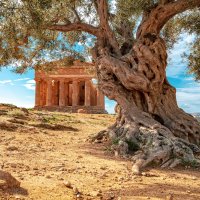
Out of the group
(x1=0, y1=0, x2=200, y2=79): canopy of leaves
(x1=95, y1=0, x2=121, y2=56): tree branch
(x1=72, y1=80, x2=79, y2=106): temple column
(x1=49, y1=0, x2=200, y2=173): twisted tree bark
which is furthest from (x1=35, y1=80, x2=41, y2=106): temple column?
(x1=95, y1=0, x2=121, y2=56): tree branch

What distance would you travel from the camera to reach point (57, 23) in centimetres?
1534

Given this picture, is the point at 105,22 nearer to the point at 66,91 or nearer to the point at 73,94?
the point at 73,94

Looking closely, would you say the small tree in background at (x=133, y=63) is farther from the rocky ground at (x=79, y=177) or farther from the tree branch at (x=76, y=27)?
the rocky ground at (x=79, y=177)

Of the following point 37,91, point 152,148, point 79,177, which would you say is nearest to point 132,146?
point 152,148

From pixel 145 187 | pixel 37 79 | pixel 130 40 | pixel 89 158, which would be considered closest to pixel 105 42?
pixel 130 40

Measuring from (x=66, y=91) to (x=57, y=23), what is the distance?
137 feet

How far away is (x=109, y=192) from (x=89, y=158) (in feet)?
12.5

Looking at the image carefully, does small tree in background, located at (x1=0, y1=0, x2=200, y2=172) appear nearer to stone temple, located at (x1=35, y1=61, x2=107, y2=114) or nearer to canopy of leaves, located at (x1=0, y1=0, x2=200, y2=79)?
canopy of leaves, located at (x1=0, y1=0, x2=200, y2=79)

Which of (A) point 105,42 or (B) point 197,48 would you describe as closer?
(A) point 105,42

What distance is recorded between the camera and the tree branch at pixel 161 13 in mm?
12469

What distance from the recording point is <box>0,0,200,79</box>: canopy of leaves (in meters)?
12.8

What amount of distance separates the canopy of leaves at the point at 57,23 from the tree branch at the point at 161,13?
0.27 meters

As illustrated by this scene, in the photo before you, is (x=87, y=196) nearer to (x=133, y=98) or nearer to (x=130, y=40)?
(x=133, y=98)

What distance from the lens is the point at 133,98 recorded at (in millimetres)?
13227
